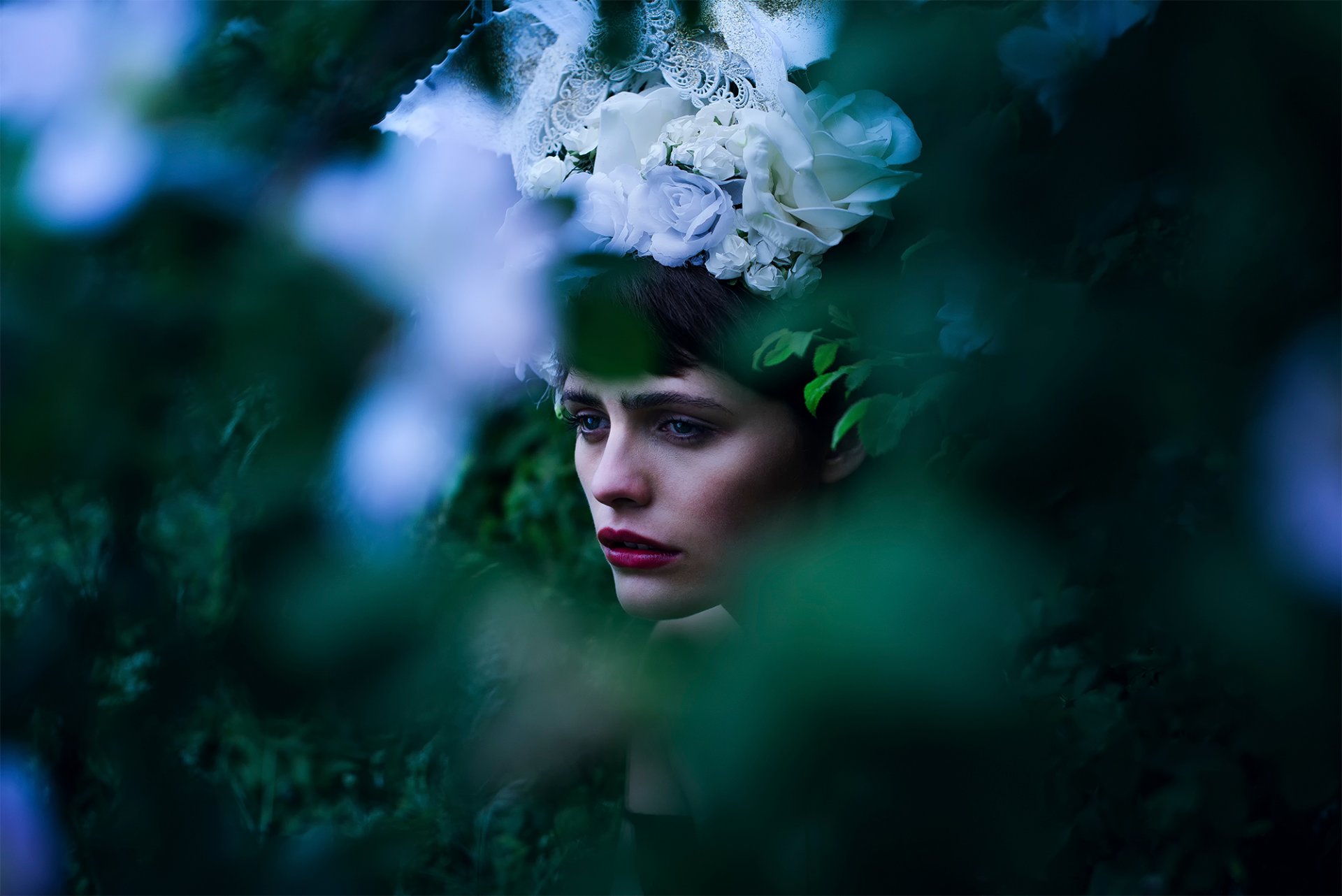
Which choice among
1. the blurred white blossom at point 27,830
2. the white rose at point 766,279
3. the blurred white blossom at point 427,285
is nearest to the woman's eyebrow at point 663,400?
the white rose at point 766,279

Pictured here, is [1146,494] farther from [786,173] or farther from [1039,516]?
[786,173]

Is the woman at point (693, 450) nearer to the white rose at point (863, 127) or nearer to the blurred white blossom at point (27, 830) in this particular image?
the white rose at point (863, 127)

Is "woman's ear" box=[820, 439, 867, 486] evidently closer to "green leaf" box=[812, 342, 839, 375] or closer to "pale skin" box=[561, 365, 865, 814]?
"pale skin" box=[561, 365, 865, 814]

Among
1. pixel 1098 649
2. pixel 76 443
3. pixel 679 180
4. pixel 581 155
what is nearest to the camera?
pixel 76 443

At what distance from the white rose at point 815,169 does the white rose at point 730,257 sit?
3 centimetres

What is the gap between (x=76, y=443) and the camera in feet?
2.85

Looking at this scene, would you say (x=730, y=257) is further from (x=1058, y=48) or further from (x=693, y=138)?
(x=1058, y=48)

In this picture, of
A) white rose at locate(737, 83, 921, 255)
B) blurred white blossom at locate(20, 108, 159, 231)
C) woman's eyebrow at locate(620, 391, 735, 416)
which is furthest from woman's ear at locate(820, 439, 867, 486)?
blurred white blossom at locate(20, 108, 159, 231)

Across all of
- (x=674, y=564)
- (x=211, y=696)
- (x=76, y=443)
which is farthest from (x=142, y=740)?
(x=674, y=564)

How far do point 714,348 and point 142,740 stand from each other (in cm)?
89

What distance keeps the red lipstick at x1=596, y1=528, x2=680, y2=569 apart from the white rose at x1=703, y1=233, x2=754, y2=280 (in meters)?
0.42

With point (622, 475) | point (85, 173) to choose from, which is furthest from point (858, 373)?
point (85, 173)

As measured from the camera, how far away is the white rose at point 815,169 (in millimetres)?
1260

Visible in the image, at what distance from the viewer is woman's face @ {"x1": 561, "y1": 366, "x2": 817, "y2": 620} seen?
1479 millimetres
